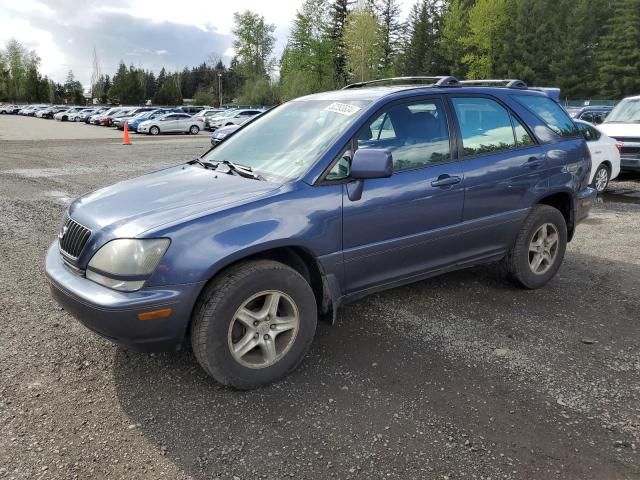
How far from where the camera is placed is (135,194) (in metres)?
3.39

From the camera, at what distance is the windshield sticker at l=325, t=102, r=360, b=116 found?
3.67m

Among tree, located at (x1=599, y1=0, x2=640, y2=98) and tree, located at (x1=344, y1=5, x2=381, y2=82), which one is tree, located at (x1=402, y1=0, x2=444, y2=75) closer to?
tree, located at (x1=344, y1=5, x2=381, y2=82)

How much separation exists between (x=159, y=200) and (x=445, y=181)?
2.02 m

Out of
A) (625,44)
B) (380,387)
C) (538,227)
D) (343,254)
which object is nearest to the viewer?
(380,387)

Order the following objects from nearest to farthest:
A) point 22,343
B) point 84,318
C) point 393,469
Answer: point 393,469 → point 84,318 → point 22,343

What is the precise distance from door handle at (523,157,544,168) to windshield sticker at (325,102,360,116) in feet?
5.40

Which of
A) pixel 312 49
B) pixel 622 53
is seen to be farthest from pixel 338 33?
pixel 622 53

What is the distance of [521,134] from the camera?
4449 mm

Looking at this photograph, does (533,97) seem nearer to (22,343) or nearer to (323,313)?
(323,313)

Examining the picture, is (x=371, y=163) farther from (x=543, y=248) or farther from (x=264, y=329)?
(x=543, y=248)

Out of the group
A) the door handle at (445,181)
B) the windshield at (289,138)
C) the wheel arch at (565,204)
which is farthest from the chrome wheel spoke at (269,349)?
the wheel arch at (565,204)

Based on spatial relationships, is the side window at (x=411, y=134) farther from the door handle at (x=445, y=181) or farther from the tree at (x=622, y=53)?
the tree at (x=622, y=53)

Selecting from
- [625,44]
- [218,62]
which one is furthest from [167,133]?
[218,62]

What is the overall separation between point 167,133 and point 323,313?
31610 millimetres
